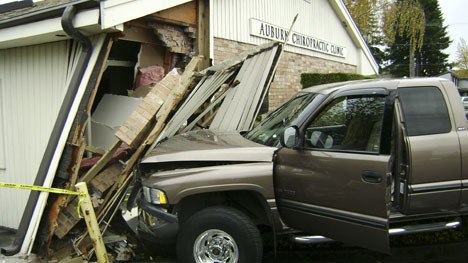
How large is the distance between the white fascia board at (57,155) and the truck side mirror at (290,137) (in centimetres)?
273

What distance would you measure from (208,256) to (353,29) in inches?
491

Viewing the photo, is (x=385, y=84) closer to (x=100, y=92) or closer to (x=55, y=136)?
(x=55, y=136)

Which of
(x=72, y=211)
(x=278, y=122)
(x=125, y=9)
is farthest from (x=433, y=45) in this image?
(x=72, y=211)

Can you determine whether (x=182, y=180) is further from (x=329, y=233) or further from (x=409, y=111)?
(x=409, y=111)

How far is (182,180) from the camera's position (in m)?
4.02

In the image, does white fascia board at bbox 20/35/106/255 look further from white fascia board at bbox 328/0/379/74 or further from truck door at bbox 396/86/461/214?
white fascia board at bbox 328/0/379/74

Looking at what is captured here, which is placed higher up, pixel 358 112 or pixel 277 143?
pixel 358 112

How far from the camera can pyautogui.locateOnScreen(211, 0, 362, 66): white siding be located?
841cm

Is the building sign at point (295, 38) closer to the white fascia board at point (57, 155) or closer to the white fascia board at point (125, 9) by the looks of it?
the white fascia board at point (125, 9)

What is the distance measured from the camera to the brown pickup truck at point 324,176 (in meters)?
3.93

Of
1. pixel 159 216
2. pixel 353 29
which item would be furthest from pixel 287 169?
pixel 353 29

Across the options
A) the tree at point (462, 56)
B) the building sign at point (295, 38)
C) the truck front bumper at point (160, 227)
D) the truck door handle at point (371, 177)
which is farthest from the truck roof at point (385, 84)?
the tree at point (462, 56)

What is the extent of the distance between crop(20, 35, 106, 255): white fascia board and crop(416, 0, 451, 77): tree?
43449 millimetres

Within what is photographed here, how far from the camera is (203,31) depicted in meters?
7.73
